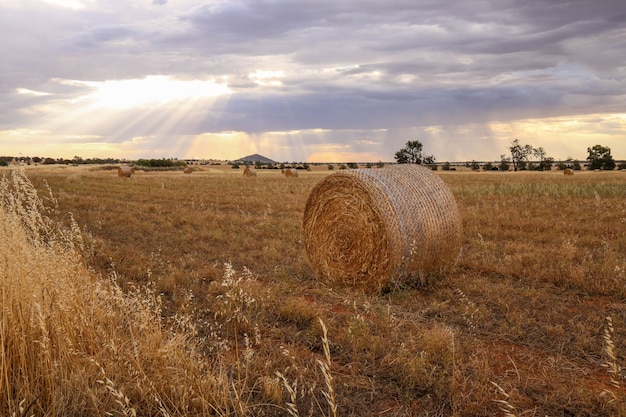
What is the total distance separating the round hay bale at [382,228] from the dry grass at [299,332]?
1.24 feet

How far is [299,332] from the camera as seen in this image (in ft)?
18.6

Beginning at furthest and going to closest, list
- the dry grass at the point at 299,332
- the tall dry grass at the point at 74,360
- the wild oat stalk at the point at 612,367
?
the dry grass at the point at 299,332 → the tall dry grass at the point at 74,360 → the wild oat stalk at the point at 612,367

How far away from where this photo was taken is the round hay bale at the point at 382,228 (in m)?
8.00

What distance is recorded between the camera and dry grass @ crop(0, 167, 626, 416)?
3.82m

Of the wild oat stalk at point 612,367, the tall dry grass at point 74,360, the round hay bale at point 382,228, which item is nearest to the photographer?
the wild oat stalk at point 612,367

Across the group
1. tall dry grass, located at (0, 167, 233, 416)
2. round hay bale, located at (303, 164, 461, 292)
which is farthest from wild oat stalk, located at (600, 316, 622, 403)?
round hay bale, located at (303, 164, 461, 292)

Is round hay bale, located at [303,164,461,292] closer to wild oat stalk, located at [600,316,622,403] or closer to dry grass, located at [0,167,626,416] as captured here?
dry grass, located at [0,167,626,416]

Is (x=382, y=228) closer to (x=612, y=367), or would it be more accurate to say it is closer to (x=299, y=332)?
(x=299, y=332)

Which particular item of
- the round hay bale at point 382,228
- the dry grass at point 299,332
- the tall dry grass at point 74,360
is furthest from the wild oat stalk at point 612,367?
the round hay bale at point 382,228

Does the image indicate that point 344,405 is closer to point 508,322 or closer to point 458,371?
point 458,371

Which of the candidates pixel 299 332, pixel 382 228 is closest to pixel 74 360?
pixel 299 332

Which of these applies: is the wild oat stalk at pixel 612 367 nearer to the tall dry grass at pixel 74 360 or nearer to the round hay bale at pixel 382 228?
the tall dry grass at pixel 74 360

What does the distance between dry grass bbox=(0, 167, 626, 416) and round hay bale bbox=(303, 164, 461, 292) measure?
0.38 metres

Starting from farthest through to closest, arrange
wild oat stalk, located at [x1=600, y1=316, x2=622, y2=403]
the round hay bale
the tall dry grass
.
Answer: the round hay bale
the tall dry grass
wild oat stalk, located at [x1=600, y1=316, x2=622, y2=403]
